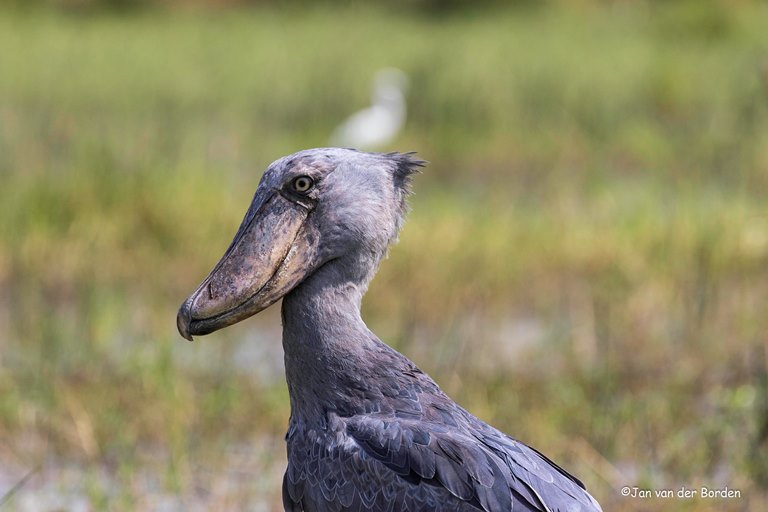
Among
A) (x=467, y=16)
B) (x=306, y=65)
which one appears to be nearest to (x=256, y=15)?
(x=467, y=16)

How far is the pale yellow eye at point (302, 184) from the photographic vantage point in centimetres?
242

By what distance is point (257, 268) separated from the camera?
2.41 metres

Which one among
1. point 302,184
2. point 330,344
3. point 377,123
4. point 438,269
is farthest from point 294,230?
point 377,123

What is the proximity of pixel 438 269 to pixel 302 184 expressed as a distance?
3080mm

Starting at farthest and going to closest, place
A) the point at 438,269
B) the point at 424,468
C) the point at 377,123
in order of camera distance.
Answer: the point at 377,123
the point at 438,269
the point at 424,468

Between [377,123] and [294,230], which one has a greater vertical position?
[294,230]

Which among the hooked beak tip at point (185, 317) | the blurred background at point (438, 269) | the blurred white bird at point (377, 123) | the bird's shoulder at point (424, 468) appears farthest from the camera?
the blurred white bird at point (377, 123)

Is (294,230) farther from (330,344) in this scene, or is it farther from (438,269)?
(438,269)

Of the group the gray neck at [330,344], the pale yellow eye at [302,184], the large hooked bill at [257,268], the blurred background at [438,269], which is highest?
the pale yellow eye at [302,184]

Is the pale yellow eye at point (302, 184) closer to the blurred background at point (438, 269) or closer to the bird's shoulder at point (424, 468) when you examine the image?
the bird's shoulder at point (424, 468)

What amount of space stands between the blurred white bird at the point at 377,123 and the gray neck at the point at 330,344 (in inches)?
209

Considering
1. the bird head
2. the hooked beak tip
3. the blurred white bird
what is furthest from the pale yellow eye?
the blurred white bird

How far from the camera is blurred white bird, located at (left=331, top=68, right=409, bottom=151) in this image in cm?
816

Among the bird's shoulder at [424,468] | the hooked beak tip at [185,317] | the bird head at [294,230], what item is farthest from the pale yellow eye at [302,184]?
the bird's shoulder at [424,468]
